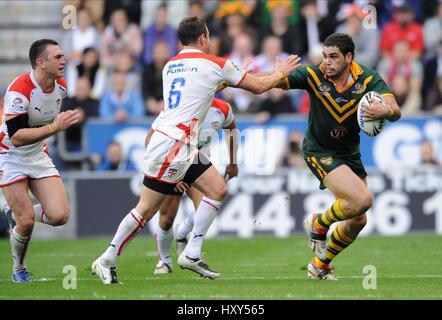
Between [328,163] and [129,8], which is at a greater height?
[129,8]

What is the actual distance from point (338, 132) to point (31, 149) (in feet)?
11.1

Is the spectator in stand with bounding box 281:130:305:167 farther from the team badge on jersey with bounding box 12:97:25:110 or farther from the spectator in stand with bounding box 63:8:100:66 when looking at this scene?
the team badge on jersey with bounding box 12:97:25:110

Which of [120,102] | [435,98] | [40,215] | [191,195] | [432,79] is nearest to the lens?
[40,215]

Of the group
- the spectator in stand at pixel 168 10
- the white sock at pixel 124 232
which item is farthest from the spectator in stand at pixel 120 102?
the white sock at pixel 124 232

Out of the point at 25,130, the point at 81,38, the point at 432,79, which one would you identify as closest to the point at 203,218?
the point at 25,130

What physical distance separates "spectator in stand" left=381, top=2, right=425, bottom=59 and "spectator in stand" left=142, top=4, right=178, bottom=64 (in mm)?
4363

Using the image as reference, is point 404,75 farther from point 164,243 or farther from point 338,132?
point 338,132

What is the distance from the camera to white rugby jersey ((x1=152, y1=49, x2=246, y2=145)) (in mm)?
10000

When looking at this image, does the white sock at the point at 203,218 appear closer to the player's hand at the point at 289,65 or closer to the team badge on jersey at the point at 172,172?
the team badge on jersey at the point at 172,172

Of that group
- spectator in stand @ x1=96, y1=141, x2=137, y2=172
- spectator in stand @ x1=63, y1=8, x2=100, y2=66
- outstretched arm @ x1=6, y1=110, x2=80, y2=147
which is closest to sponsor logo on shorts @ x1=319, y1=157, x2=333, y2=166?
outstretched arm @ x1=6, y1=110, x2=80, y2=147

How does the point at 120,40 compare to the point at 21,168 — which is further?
the point at 120,40

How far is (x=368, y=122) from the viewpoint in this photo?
10.1 m
